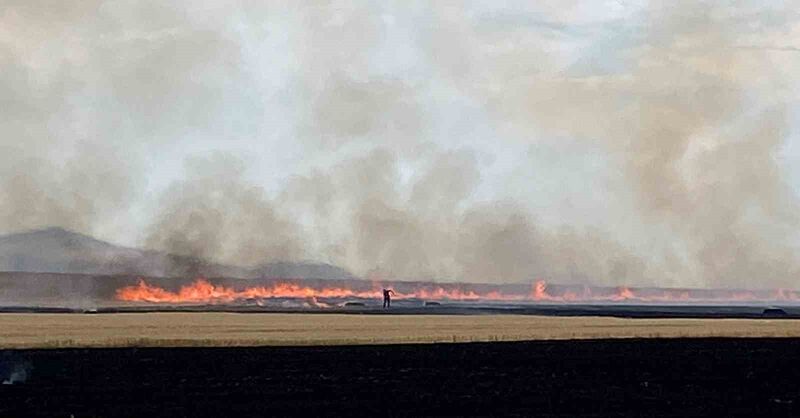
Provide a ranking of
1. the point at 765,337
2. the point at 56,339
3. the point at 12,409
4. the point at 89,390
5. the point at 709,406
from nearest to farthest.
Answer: the point at 12,409
the point at 709,406
the point at 89,390
the point at 56,339
the point at 765,337

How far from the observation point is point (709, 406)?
55094 millimetres

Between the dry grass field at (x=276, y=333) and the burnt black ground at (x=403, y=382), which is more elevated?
the dry grass field at (x=276, y=333)

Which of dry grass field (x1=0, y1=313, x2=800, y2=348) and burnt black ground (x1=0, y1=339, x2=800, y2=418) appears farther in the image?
dry grass field (x1=0, y1=313, x2=800, y2=348)

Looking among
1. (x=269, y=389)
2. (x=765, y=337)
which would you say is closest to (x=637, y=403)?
(x=269, y=389)

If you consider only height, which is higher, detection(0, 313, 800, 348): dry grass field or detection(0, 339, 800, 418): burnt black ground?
detection(0, 313, 800, 348): dry grass field

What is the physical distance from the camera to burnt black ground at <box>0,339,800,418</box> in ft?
172

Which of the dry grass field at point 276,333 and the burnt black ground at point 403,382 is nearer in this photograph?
the burnt black ground at point 403,382

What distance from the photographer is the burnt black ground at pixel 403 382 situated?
52.5m

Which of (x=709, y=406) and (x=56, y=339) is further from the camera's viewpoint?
(x=56, y=339)

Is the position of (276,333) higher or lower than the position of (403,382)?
higher

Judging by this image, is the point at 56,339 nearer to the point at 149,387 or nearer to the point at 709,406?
the point at 149,387

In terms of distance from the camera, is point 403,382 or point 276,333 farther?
point 276,333

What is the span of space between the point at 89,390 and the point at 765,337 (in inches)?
3413

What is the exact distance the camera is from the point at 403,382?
65.2 meters
